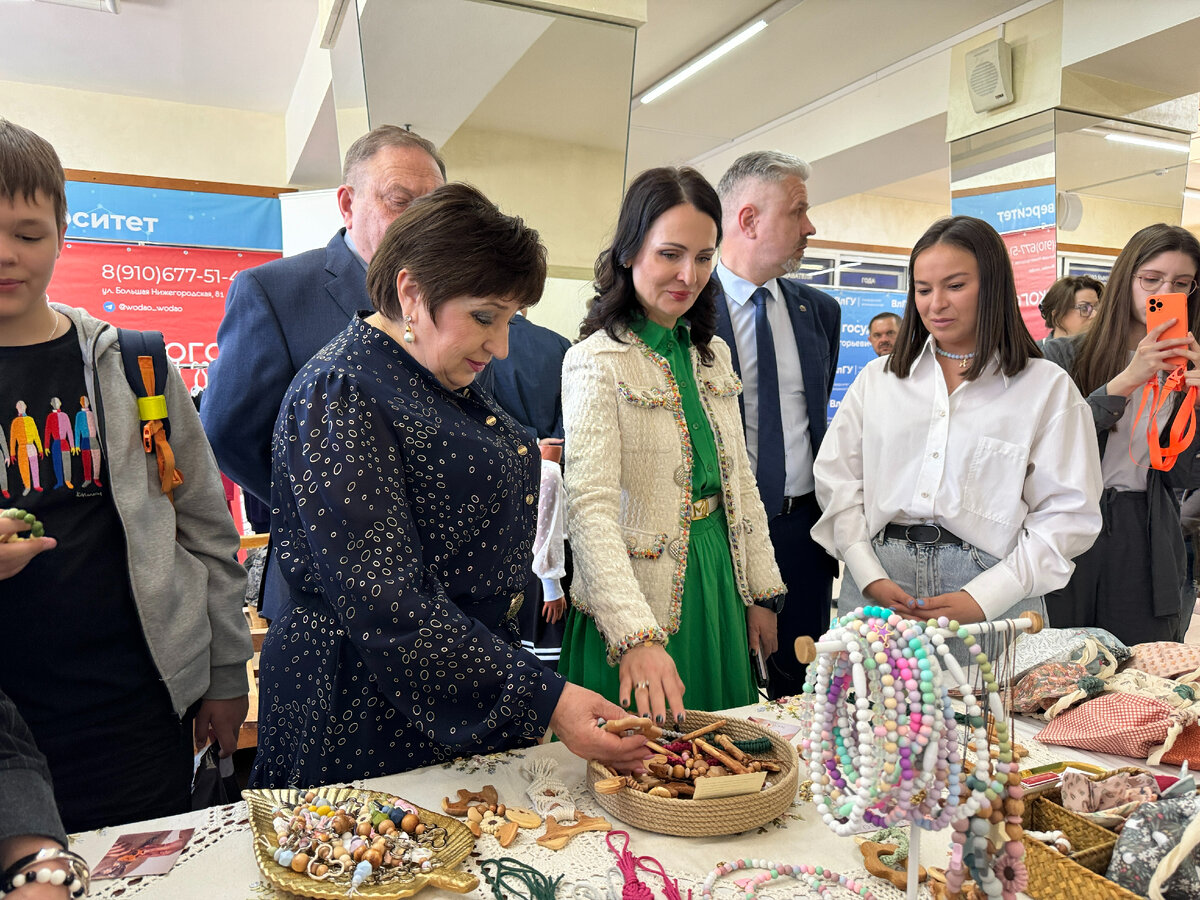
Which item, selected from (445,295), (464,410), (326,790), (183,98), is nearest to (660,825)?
(326,790)

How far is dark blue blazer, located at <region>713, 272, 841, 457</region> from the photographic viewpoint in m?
Result: 2.30

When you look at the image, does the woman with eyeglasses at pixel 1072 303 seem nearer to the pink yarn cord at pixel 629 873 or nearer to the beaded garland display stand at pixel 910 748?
the beaded garland display stand at pixel 910 748

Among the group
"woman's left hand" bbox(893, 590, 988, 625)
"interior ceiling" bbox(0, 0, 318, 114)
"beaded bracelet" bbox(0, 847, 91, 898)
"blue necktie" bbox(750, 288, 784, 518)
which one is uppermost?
"interior ceiling" bbox(0, 0, 318, 114)

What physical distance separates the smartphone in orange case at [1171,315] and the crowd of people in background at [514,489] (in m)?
0.02

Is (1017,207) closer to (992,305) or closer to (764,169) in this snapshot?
(764,169)

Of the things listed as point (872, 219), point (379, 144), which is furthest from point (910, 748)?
point (872, 219)

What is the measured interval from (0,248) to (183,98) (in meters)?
5.42

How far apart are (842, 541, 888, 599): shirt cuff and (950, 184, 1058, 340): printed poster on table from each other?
12.4 feet

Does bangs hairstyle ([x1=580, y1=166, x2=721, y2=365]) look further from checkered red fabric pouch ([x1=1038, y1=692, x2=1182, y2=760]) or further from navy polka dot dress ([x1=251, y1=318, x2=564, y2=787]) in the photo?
checkered red fabric pouch ([x1=1038, y1=692, x2=1182, y2=760])

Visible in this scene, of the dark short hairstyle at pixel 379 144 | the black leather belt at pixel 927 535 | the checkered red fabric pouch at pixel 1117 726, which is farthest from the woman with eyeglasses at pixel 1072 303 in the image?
the dark short hairstyle at pixel 379 144

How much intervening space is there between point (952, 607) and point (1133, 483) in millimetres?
1029

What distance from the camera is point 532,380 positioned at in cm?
273

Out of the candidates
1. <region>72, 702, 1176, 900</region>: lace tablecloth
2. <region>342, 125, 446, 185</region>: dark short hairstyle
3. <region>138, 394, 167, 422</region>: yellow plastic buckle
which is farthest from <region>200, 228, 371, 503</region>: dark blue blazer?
<region>72, 702, 1176, 900</region>: lace tablecloth

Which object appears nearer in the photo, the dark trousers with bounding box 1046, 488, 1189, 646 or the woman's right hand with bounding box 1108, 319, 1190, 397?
the woman's right hand with bounding box 1108, 319, 1190, 397
